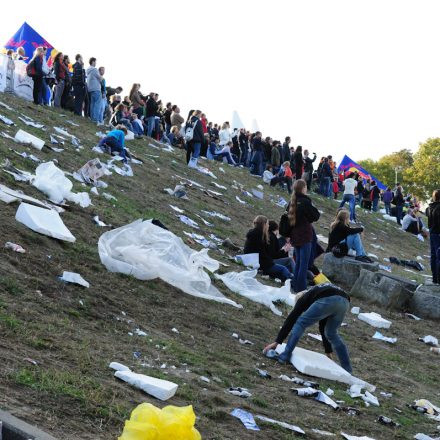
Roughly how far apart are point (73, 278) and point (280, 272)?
538 cm

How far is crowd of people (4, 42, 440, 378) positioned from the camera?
8.53 m

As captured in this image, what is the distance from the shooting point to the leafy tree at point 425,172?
71375 mm

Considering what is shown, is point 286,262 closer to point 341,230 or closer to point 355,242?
point 341,230

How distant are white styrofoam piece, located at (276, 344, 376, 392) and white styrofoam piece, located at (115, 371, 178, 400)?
2.48 meters

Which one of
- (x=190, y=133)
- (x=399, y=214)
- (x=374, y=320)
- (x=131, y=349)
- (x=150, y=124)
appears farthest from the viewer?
(x=399, y=214)

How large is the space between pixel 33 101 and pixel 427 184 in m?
55.6

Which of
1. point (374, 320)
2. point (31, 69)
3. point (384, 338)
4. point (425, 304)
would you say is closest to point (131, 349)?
point (384, 338)

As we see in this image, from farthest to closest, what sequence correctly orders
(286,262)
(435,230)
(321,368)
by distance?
(435,230) → (286,262) → (321,368)

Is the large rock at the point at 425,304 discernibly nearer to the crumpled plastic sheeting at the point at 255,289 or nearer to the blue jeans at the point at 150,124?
the crumpled plastic sheeting at the point at 255,289

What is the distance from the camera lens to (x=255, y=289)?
37.4 feet

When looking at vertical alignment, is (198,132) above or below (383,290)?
above

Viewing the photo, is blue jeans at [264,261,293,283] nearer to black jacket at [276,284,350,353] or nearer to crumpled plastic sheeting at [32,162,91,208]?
crumpled plastic sheeting at [32,162,91,208]

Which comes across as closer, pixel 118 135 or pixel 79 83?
pixel 118 135

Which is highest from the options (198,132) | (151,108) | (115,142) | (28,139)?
(151,108)
